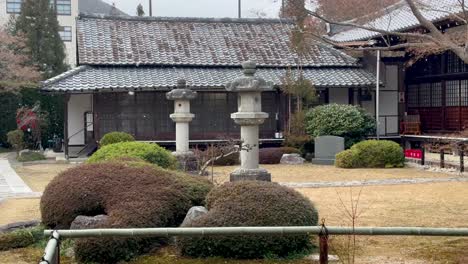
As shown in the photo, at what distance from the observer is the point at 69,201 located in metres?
8.52

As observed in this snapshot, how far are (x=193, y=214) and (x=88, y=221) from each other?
4.43 feet

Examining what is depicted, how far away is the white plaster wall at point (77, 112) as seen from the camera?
1089 inches

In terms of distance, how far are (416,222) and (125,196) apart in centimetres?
478

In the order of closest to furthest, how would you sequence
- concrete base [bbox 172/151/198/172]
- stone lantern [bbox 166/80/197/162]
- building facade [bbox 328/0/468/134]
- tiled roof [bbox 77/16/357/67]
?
concrete base [bbox 172/151/198/172] < stone lantern [bbox 166/80/197/162] < building facade [bbox 328/0/468/134] < tiled roof [bbox 77/16/357/67]

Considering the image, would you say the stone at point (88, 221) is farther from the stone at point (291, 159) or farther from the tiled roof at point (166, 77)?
the tiled roof at point (166, 77)

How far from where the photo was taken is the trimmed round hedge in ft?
24.7

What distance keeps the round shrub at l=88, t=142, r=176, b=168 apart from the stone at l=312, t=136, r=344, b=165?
951 centimetres

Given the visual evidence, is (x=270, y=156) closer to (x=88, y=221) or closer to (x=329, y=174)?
(x=329, y=174)

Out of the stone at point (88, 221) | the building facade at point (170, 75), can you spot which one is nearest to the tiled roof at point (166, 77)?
the building facade at point (170, 75)

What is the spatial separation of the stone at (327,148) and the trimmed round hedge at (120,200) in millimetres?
14175

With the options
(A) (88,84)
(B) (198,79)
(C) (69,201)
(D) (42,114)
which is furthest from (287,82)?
(C) (69,201)

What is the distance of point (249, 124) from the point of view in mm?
12203

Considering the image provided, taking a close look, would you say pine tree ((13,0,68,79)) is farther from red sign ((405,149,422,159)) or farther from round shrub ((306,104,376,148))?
red sign ((405,149,422,159))

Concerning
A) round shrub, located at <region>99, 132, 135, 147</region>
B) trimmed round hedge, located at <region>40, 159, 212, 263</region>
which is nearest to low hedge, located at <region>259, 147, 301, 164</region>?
round shrub, located at <region>99, 132, 135, 147</region>
